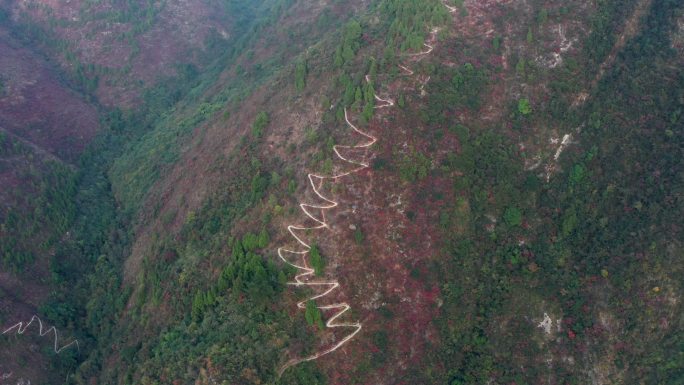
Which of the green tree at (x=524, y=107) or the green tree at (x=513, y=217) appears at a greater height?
the green tree at (x=524, y=107)

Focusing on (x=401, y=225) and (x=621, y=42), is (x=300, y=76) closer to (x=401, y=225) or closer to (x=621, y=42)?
(x=401, y=225)

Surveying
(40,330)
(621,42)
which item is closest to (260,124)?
(40,330)

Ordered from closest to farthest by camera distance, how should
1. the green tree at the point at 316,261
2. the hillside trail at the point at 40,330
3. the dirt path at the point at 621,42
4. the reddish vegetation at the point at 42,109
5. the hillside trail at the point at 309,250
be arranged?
the hillside trail at the point at 309,250, the green tree at the point at 316,261, the hillside trail at the point at 40,330, the dirt path at the point at 621,42, the reddish vegetation at the point at 42,109

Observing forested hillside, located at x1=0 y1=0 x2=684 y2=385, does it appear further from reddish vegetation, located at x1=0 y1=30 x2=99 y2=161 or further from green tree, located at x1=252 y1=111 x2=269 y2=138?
reddish vegetation, located at x1=0 y1=30 x2=99 y2=161

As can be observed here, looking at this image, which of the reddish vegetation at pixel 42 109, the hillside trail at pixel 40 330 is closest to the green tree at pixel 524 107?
the hillside trail at pixel 40 330

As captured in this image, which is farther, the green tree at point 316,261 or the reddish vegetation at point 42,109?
the reddish vegetation at point 42,109

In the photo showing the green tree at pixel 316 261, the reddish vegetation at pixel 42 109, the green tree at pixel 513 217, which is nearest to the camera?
the green tree at pixel 316 261

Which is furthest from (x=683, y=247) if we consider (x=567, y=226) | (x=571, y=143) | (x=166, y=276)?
(x=166, y=276)

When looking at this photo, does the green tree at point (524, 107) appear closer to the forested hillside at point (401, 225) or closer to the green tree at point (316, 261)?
the forested hillside at point (401, 225)

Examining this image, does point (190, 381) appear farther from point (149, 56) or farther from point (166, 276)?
point (149, 56)
